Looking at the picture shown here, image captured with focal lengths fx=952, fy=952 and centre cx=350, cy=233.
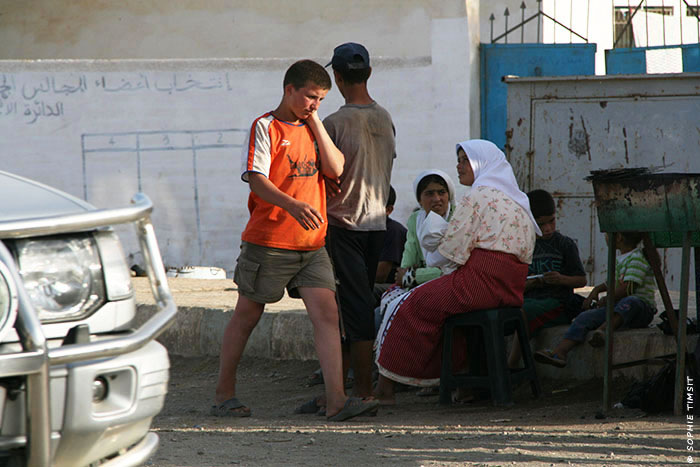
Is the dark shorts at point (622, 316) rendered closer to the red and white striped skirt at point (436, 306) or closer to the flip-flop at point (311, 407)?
the red and white striped skirt at point (436, 306)

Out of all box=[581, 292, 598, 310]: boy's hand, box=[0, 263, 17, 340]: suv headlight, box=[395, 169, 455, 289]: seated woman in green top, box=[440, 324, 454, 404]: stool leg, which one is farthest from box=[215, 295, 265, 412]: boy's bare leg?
box=[0, 263, 17, 340]: suv headlight

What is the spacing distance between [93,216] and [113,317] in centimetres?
25

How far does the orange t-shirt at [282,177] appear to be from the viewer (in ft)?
13.9

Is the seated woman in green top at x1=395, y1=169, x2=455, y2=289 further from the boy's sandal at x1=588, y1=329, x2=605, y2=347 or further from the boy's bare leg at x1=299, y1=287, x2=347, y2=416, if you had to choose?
the boy's bare leg at x1=299, y1=287, x2=347, y2=416

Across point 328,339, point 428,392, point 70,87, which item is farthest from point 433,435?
point 70,87

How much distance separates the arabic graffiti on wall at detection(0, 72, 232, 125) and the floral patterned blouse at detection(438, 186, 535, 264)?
627 centimetres

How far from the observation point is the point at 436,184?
Answer: 5527 mm

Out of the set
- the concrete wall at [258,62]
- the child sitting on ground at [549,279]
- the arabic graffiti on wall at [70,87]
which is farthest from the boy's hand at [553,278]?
the arabic graffiti on wall at [70,87]

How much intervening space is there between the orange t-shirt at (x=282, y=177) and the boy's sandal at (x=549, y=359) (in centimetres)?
136

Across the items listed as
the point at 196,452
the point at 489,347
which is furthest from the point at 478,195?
the point at 196,452

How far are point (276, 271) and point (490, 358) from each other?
114cm

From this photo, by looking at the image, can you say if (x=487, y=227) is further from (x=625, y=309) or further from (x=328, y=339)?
(x=328, y=339)

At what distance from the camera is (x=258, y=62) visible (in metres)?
10.5

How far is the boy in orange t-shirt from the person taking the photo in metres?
4.28
